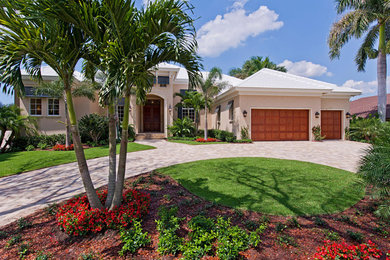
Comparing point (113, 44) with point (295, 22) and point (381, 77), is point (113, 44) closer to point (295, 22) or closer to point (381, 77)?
point (295, 22)

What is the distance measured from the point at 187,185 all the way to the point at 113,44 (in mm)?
3869

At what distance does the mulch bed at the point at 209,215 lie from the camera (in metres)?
2.61

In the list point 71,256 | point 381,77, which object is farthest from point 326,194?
point 381,77

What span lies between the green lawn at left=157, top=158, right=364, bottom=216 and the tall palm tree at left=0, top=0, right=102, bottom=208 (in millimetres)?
2805

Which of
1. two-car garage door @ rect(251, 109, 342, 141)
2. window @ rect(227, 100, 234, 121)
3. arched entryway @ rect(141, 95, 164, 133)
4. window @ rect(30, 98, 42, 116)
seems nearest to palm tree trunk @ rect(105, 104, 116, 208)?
two-car garage door @ rect(251, 109, 342, 141)

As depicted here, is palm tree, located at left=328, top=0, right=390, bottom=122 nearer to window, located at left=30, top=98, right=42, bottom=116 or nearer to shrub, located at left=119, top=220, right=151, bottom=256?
→ shrub, located at left=119, top=220, right=151, bottom=256

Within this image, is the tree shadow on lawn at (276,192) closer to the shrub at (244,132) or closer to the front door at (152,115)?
the shrub at (244,132)

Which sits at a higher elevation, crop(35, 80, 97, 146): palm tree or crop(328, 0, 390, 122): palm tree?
crop(328, 0, 390, 122): palm tree

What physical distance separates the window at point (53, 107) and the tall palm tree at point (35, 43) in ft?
46.4

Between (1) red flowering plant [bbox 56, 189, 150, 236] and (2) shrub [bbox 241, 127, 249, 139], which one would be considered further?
(2) shrub [bbox 241, 127, 249, 139]

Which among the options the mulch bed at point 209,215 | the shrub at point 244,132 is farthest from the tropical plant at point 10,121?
the shrub at point 244,132

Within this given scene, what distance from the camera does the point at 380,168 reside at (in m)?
2.78

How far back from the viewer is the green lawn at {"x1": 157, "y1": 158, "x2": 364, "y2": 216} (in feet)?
13.0

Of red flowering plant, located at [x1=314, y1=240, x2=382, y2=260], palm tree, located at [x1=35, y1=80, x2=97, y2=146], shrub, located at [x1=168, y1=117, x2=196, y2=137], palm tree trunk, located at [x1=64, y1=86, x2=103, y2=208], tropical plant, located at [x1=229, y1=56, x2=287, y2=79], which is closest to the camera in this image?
red flowering plant, located at [x1=314, y1=240, x2=382, y2=260]
